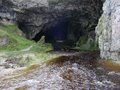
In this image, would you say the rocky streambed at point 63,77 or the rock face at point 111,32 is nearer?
the rocky streambed at point 63,77

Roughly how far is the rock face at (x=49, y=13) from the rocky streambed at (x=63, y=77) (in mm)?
22200

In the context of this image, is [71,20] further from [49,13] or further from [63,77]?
[63,77]

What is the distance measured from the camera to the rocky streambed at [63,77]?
1133 inches

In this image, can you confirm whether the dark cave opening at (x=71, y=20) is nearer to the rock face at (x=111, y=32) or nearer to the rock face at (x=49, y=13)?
the rock face at (x=49, y=13)

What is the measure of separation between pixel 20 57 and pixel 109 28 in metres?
14.4

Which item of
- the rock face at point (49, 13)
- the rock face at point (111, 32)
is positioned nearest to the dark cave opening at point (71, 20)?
the rock face at point (49, 13)

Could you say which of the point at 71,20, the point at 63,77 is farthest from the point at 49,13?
the point at 63,77

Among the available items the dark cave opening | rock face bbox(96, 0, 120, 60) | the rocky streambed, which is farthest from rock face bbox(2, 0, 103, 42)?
the rocky streambed

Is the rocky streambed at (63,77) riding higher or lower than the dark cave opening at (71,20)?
lower

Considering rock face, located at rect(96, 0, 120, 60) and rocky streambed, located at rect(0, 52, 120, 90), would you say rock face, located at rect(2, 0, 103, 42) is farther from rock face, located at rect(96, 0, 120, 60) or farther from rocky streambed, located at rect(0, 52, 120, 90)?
rocky streambed, located at rect(0, 52, 120, 90)

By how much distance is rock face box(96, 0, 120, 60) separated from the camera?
39.7m

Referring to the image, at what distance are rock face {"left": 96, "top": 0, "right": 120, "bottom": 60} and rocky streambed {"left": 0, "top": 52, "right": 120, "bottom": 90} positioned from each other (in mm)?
2353

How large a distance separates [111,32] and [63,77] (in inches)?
501

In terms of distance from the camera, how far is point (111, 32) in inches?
1623
